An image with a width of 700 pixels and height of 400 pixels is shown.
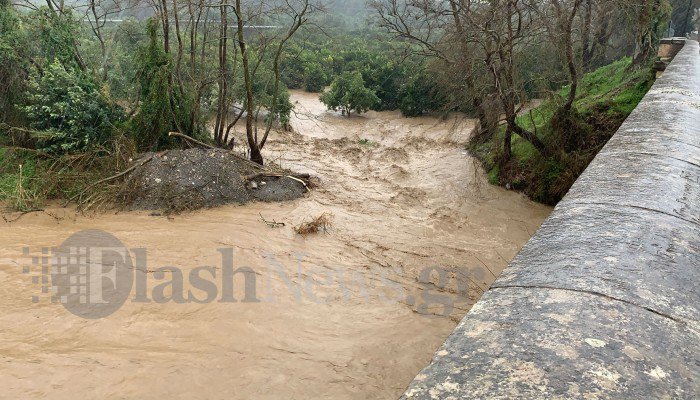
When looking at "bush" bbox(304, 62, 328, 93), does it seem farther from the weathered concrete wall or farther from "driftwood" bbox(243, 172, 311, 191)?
the weathered concrete wall

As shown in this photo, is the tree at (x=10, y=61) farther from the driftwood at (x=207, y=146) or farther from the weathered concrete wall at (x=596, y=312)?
the weathered concrete wall at (x=596, y=312)

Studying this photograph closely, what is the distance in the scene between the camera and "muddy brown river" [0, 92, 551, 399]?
424 cm

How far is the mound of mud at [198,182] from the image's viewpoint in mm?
8556

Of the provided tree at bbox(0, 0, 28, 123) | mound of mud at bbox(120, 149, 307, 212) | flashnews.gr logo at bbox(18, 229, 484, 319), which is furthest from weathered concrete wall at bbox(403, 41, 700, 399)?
tree at bbox(0, 0, 28, 123)

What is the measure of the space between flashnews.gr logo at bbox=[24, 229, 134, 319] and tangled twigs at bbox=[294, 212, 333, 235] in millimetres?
2489

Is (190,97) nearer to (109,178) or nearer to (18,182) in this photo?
(109,178)

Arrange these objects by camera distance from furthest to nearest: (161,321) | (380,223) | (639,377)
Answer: (380,223) < (161,321) < (639,377)

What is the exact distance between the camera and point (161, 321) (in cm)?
506

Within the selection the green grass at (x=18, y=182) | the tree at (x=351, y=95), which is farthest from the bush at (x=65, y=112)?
the tree at (x=351, y=95)

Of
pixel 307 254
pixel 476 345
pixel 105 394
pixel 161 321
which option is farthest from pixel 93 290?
pixel 476 345

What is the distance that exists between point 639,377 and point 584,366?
124mm

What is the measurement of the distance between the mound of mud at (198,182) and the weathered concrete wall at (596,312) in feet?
23.7

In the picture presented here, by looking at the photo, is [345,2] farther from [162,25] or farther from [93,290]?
[93,290]

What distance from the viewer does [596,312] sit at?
150 centimetres
